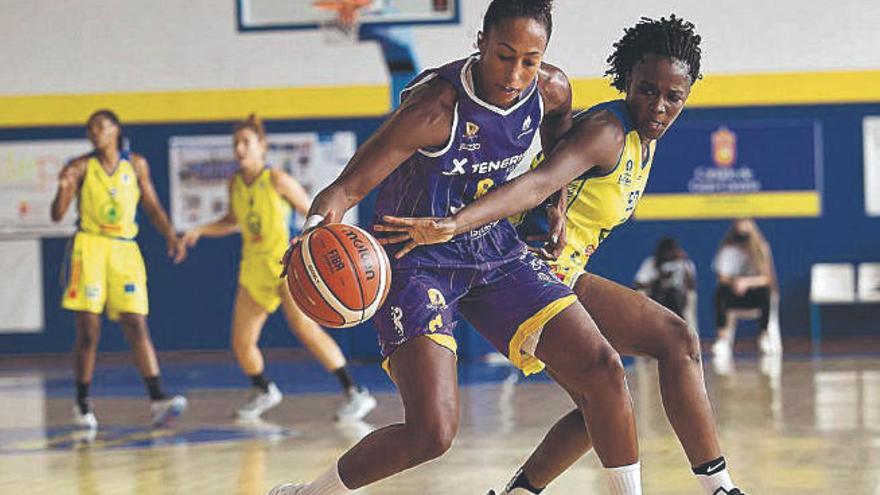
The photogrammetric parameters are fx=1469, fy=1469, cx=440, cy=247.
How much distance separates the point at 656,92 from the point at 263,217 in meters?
4.55

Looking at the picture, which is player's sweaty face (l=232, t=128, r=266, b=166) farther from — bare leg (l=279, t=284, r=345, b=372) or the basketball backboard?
the basketball backboard

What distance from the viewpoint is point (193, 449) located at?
7.25m

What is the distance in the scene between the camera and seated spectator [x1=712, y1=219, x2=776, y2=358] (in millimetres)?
13242

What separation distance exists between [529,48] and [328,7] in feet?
25.5

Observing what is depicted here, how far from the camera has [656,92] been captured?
447 centimetres

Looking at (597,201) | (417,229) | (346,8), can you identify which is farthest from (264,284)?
(417,229)

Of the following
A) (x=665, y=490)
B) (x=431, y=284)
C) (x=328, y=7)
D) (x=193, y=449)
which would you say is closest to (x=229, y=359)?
(x=328, y=7)

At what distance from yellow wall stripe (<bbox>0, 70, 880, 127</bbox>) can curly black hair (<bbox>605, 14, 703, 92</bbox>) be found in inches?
380

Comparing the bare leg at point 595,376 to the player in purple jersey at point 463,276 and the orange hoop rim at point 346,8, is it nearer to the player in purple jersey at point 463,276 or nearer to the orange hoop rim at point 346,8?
the player in purple jersey at point 463,276

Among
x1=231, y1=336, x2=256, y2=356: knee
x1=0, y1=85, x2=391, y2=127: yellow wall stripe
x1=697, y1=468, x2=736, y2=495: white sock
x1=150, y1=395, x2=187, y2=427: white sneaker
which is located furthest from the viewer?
x1=0, y1=85, x2=391, y2=127: yellow wall stripe

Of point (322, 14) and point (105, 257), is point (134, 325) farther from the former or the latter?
point (322, 14)

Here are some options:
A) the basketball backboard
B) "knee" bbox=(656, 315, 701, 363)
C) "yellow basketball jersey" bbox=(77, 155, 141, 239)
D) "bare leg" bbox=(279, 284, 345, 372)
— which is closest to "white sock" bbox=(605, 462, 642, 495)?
"knee" bbox=(656, 315, 701, 363)

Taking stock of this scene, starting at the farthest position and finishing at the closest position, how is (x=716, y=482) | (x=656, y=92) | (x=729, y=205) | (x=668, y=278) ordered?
(x=729, y=205), (x=668, y=278), (x=656, y=92), (x=716, y=482)

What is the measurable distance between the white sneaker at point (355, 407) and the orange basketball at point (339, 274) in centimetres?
434
